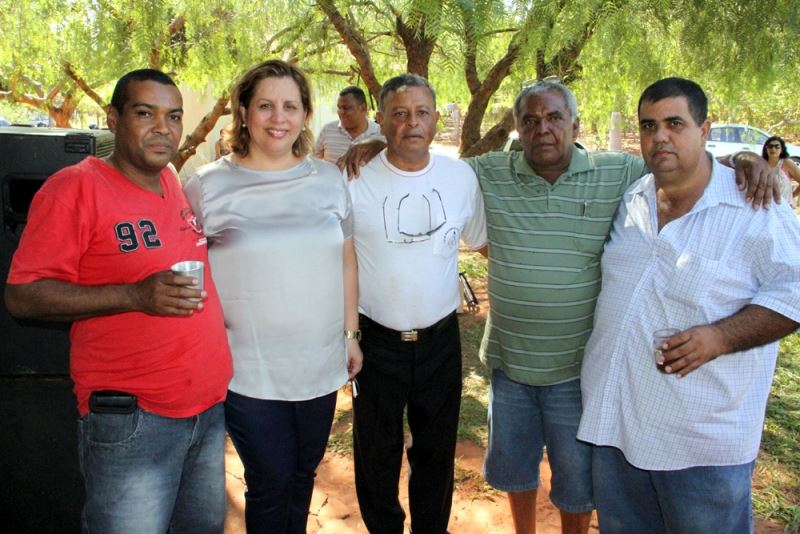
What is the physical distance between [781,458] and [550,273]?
2916 millimetres

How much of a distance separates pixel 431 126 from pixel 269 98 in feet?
2.52

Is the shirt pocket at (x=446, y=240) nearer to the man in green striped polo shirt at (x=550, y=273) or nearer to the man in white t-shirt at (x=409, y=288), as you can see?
the man in white t-shirt at (x=409, y=288)

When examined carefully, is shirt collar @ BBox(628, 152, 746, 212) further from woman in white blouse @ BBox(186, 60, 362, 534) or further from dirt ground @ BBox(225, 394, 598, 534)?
dirt ground @ BBox(225, 394, 598, 534)

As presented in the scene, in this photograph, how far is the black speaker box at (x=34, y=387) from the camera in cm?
253

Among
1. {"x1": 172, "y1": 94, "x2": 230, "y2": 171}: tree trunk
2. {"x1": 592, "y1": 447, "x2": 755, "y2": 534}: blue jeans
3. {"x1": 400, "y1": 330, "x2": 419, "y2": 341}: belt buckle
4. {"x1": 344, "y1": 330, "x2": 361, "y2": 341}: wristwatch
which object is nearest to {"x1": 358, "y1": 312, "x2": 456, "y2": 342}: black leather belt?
{"x1": 400, "y1": 330, "x2": 419, "y2": 341}: belt buckle

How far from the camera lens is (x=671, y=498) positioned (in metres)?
2.24

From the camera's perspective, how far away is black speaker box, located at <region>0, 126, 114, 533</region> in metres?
2.53

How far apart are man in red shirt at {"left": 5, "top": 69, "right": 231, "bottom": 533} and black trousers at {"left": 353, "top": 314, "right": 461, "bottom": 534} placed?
857 mm

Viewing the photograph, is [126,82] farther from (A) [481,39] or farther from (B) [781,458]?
(B) [781,458]

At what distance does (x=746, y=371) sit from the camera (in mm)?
2123

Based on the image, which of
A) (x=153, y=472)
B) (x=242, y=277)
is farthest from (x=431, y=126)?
(x=153, y=472)

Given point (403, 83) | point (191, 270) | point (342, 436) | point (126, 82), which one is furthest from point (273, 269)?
point (342, 436)

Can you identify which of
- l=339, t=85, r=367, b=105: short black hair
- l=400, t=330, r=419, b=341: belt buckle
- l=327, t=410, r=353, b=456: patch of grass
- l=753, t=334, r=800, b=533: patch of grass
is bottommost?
l=327, t=410, r=353, b=456: patch of grass

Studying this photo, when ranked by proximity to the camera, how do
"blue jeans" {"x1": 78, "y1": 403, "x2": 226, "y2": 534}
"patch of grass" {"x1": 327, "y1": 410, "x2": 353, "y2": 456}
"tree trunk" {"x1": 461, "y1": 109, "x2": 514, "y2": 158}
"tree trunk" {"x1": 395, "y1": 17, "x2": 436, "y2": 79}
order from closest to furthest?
"blue jeans" {"x1": 78, "y1": 403, "x2": 226, "y2": 534} < "patch of grass" {"x1": 327, "y1": 410, "x2": 353, "y2": 456} < "tree trunk" {"x1": 395, "y1": 17, "x2": 436, "y2": 79} < "tree trunk" {"x1": 461, "y1": 109, "x2": 514, "y2": 158}
